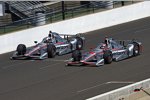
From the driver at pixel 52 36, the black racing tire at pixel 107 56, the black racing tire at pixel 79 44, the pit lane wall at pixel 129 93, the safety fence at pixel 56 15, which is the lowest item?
the pit lane wall at pixel 129 93

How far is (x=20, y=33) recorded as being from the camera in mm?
38656

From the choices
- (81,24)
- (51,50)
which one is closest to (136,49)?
(51,50)

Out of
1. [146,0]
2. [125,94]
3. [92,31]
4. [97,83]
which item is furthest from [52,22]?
[125,94]

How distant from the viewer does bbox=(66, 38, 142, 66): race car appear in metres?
30.8

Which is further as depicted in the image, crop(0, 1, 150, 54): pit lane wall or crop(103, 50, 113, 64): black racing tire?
crop(0, 1, 150, 54): pit lane wall

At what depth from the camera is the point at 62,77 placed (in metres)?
28.6

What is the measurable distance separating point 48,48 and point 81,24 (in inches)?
373

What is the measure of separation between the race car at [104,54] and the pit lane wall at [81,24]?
6645mm

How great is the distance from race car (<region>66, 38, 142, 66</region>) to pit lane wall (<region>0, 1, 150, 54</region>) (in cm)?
665

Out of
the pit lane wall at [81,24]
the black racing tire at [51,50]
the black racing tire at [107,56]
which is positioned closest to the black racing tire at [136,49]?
the black racing tire at [107,56]

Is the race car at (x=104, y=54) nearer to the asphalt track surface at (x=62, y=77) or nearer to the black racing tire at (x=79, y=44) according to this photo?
the asphalt track surface at (x=62, y=77)

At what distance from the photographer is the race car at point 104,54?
30828mm

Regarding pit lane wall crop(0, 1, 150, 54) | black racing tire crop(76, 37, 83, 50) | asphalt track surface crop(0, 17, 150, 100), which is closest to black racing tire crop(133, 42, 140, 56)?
asphalt track surface crop(0, 17, 150, 100)

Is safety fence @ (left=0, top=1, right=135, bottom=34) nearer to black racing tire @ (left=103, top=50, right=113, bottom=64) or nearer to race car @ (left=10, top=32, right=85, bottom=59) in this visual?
race car @ (left=10, top=32, right=85, bottom=59)
